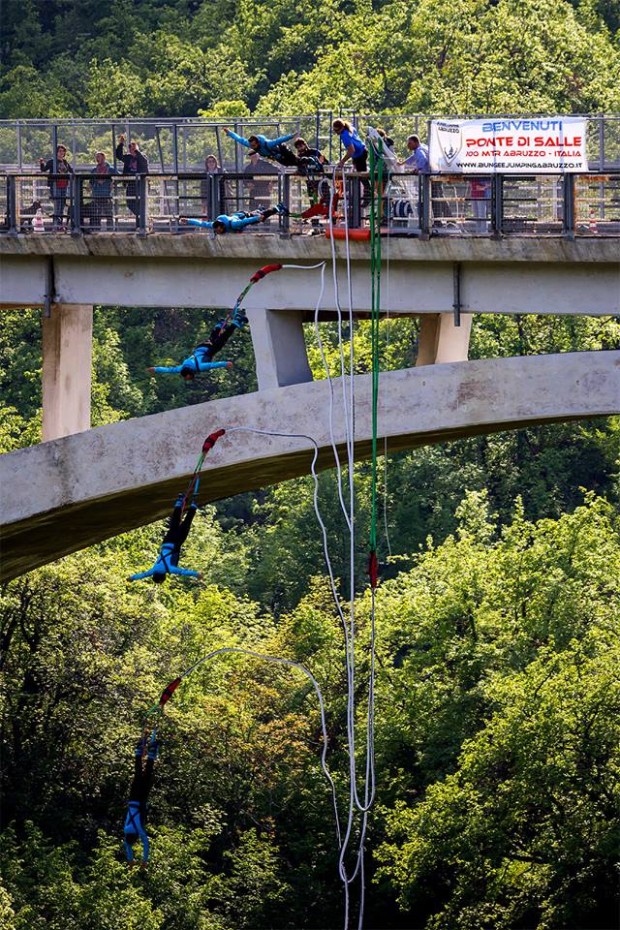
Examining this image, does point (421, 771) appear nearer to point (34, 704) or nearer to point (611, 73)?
point (34, 704)

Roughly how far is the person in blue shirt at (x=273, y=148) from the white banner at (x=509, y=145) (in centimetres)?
123

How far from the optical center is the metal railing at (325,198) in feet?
69.3

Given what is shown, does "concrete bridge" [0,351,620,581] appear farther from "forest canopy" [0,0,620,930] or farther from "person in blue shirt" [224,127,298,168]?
"forest canopy" [0,0,620,930]

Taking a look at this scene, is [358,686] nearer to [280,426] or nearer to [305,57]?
[280,426]

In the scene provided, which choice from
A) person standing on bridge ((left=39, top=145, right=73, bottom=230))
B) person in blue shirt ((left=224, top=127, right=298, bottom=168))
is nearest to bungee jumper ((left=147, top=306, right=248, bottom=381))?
person in blue shirt ((left=224, top=127, right=298, bottom=168))

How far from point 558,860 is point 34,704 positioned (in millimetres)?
9836

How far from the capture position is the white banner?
22172 mm

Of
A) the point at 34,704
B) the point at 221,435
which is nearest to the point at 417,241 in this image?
the point at 221,435

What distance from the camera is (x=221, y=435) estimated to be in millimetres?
21578

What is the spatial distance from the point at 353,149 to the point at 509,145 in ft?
5.77

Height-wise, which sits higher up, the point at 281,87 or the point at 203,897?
the point at 281,87

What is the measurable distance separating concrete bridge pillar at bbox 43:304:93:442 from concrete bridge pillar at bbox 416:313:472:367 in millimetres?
3285

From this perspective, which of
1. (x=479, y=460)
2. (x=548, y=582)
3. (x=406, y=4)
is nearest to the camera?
(x=548, y=582)

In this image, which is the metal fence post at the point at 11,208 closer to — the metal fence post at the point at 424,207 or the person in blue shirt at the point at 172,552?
the person in blue shirt at the point at 172,552
